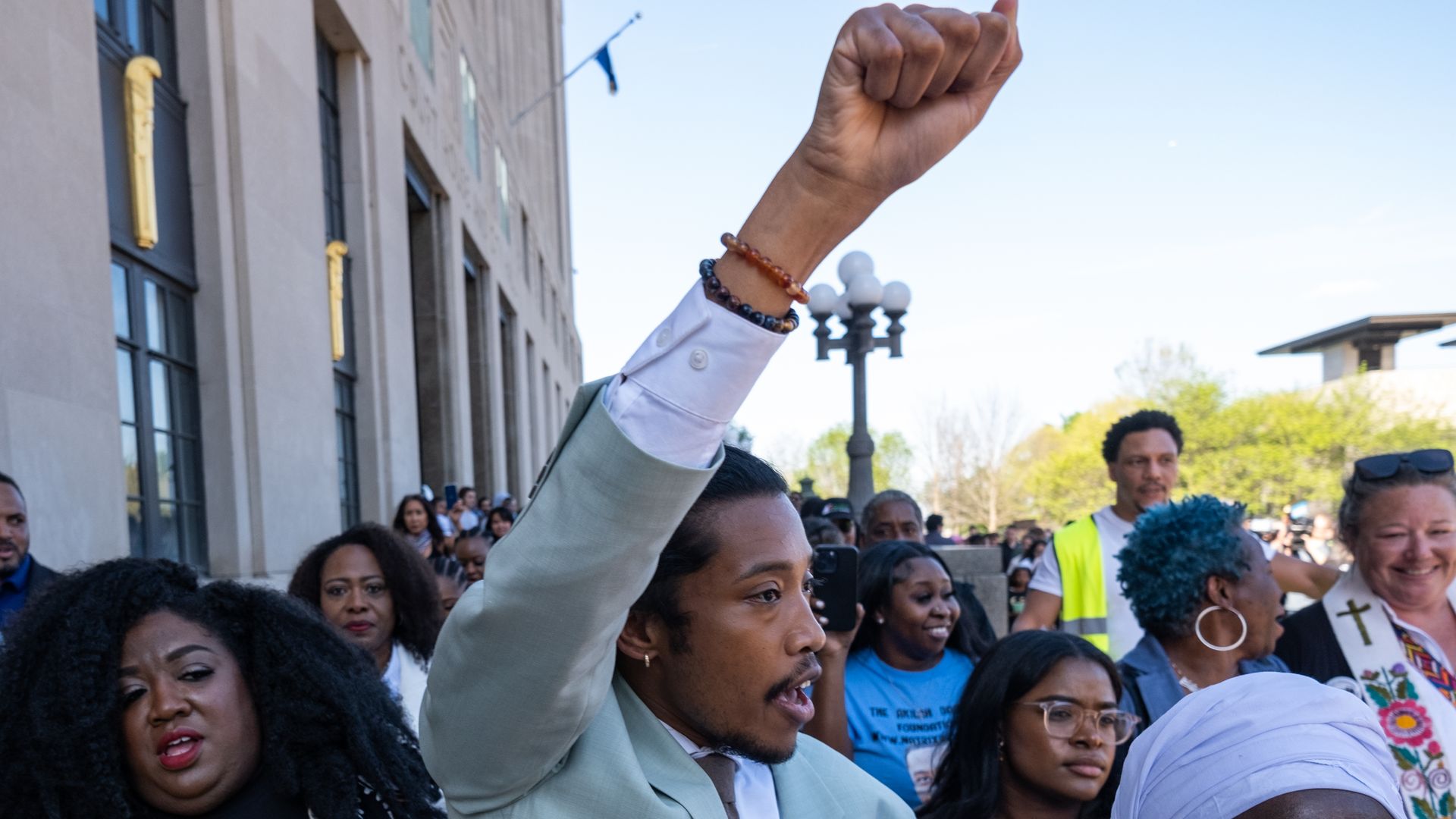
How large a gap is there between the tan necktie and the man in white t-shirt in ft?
9.24

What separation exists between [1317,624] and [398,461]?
1161cm

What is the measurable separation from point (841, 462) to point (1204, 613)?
7002cm

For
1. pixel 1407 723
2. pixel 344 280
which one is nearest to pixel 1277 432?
pixel 344 280

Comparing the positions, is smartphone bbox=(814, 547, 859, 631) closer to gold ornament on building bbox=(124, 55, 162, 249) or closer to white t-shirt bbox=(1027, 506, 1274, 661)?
white t-shirt bbox=(1027, 506, 1274, 661)

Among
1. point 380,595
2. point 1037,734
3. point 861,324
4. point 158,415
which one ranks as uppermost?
point 861,324

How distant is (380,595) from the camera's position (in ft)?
13.6

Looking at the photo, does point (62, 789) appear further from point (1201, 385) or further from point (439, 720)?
point (1201, 385)

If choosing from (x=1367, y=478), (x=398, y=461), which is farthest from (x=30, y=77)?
(x=398, y=461)

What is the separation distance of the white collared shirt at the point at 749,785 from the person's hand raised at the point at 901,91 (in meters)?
0.81

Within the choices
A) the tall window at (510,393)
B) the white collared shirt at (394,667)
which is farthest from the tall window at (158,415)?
the tall window at (510,393)

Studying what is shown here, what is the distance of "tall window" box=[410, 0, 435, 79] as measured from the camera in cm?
1608

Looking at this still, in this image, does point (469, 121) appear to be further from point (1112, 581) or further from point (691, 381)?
point (691, 381)

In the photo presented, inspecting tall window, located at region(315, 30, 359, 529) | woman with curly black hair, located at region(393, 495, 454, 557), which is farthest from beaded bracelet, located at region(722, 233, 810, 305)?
tall window, located at region(315, 30, 359, 529)

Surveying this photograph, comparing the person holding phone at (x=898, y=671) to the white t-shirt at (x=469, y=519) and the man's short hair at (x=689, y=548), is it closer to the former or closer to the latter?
the man's short hair at (x=689, y=548)
